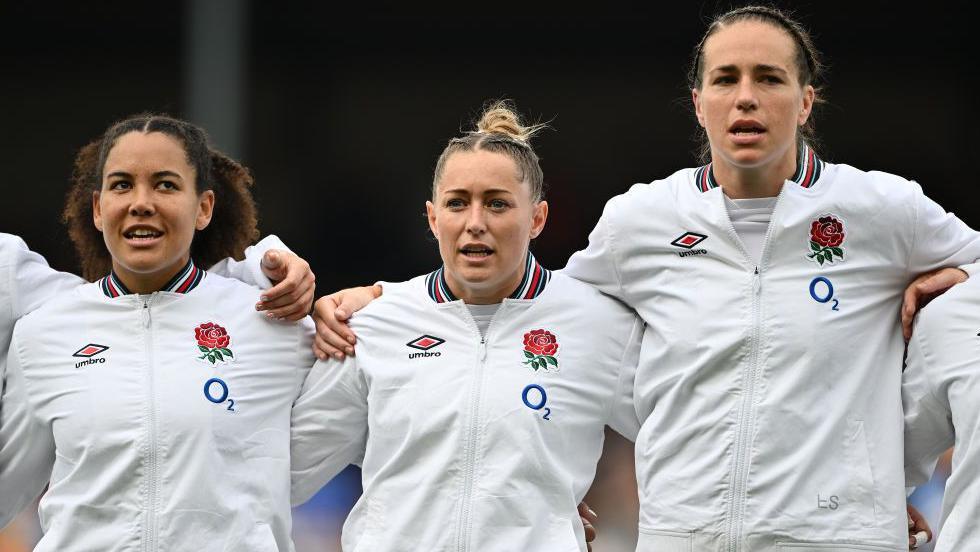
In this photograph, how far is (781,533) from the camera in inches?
167

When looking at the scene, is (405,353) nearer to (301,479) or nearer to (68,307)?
(301,479)

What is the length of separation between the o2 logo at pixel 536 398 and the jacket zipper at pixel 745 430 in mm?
575

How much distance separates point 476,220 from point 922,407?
1.45 m

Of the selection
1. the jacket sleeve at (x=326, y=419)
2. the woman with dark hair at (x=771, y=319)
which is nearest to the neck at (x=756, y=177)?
the woman with dark hair at (x=771, y=319)

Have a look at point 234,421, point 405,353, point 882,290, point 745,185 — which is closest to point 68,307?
point 234,421

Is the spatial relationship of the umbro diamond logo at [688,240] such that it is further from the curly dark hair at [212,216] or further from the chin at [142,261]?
the chin at [142,261]

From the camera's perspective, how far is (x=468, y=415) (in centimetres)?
441

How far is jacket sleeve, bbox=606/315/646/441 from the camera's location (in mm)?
4594

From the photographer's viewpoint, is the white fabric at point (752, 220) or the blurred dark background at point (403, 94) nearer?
the white fabric at point (752, 220)

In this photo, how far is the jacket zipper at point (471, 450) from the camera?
431cm

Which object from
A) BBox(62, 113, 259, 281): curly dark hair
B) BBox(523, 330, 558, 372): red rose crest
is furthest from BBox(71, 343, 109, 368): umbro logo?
BBox(523, 330, 558, 372): red rose crest

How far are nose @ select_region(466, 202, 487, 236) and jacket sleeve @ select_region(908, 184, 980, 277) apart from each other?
1298 mm

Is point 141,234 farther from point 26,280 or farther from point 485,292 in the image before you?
point 485,292

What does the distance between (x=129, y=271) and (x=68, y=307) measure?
0.75 feet
